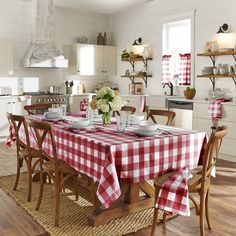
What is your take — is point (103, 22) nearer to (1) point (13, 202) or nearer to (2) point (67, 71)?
(2) point (67, 71)

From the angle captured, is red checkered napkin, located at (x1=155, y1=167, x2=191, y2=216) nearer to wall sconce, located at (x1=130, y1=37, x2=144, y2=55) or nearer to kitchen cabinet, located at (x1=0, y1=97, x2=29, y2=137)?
kitchen cabinet, located at (x1=0, y1=97, x2=29, y2=137)

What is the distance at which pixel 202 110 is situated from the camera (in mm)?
5590

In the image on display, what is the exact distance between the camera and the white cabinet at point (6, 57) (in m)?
6.79

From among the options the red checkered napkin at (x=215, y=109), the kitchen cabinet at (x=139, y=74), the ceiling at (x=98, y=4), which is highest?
the ceiling at (x=98, y=4)

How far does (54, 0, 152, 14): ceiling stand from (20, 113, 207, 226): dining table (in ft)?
15.6

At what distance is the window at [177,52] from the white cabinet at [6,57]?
316cm

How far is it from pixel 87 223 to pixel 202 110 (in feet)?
10.7

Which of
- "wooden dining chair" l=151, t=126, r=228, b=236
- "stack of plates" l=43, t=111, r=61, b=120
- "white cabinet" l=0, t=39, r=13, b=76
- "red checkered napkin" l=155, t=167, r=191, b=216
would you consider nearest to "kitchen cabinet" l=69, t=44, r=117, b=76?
"white cabinet" l=0, t=39, r=13, b=76

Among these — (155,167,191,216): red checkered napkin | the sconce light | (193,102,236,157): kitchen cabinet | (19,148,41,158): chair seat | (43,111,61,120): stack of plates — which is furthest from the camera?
the sconce light

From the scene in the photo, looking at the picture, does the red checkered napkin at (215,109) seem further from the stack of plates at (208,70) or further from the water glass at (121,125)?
the water glass at (121,125)

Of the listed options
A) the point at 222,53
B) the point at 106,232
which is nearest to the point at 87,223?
the point at 106,232

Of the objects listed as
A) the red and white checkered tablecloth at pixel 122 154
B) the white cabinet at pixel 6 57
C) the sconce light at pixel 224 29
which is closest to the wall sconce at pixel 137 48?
the sconce light at pixel 224 29

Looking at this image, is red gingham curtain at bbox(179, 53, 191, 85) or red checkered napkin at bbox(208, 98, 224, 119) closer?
red checkered napkin at bbox(208, 98, 224, 119)

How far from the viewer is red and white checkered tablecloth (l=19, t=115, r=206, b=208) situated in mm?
2500
